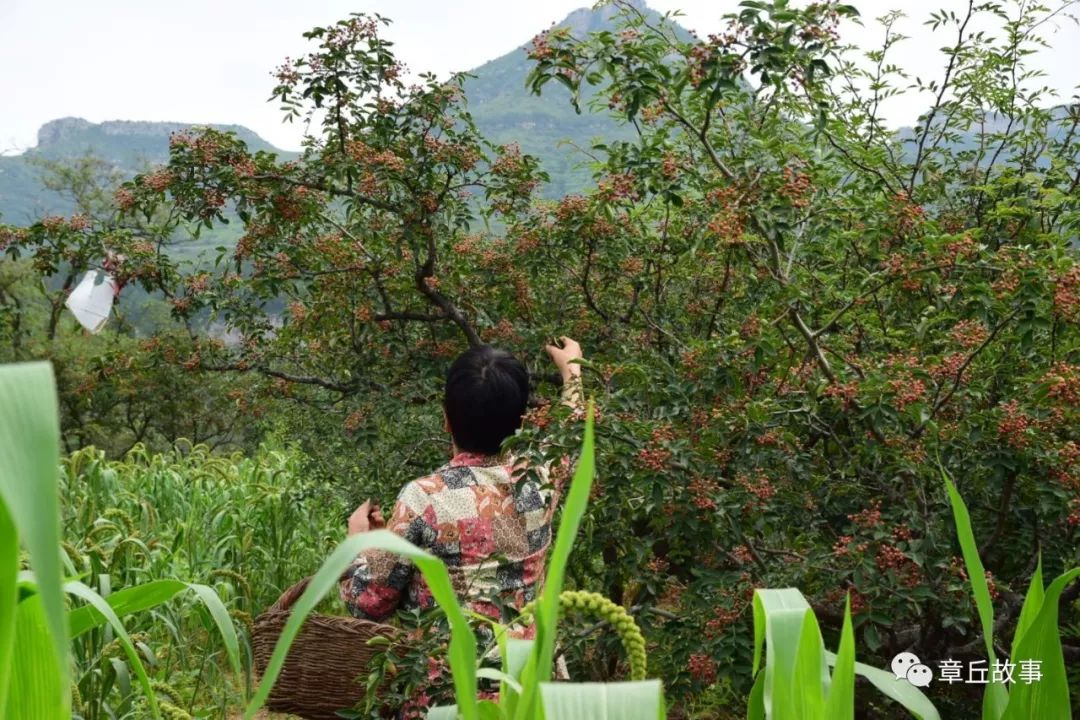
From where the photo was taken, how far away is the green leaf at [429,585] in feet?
2.30

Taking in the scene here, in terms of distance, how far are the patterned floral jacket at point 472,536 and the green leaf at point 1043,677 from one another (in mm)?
1361

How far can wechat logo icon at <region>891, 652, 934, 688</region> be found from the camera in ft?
7.87

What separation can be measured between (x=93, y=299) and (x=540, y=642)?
11.9 feet

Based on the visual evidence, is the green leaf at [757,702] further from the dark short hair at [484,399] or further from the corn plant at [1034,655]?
the dark short hair at [484,399]

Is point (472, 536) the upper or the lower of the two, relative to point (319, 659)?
upper

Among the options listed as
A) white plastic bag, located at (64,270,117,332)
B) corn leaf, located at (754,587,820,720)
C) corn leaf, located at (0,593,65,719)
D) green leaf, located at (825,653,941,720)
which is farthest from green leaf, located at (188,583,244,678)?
white plastic bag, located at (64,270,117,332)

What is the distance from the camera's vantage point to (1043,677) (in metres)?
1.16

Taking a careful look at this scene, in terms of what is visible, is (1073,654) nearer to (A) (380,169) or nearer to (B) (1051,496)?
(B) (1051,496)

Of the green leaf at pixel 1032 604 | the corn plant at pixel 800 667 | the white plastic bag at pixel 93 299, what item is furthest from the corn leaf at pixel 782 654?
the white plastic bag at pixel 93 299

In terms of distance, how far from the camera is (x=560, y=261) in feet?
12.7

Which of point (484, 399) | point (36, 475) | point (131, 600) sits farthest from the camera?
point (484, 399)

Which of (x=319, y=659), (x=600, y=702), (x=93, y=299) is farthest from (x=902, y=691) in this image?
(x=93, y=299)

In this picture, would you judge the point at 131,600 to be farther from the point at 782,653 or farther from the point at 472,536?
the point at 472,536

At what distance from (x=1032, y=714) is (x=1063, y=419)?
5.01 ft
